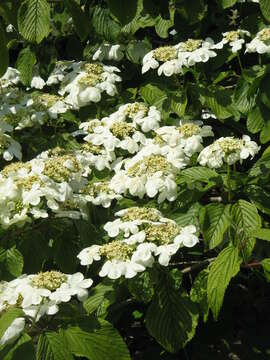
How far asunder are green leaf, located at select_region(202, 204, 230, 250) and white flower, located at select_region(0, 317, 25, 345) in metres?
0.59

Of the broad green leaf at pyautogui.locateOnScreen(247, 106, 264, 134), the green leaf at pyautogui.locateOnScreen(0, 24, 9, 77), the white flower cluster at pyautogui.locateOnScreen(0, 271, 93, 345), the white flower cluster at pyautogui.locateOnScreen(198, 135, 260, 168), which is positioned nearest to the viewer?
the green leaf at pyautogui.locateOnScreen(0, 24, 9, 77)

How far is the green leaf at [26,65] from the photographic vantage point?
269 cm

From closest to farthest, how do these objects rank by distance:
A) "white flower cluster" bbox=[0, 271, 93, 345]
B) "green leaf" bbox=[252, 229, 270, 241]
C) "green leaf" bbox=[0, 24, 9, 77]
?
1. "green leaf" bbox=[0, 24, 9, 77]
2. "white flower cluster" bbox=[0, 271, 93, 345]
3. "green leaf" bbox=[252, 229, 270, 241]

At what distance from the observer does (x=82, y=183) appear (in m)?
1.84

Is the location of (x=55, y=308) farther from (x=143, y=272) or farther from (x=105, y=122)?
(x=105, y=122)

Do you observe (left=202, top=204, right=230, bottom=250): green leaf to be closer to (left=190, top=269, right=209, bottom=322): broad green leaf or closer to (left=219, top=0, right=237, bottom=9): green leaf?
(left=190, top=269, right=209, bottom=322): broad green leaf

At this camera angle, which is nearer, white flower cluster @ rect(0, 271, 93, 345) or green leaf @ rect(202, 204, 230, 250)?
white flower cluster @ rect(0, 271, 93, 345)

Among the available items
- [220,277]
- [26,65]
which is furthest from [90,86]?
[220,277]

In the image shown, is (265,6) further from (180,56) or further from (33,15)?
(33,15)

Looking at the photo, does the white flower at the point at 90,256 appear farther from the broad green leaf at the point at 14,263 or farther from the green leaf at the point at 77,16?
the green leaf at the point at 77,16

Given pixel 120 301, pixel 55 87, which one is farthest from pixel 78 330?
pixel 55 87

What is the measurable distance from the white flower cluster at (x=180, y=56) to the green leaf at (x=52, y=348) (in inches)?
48.0

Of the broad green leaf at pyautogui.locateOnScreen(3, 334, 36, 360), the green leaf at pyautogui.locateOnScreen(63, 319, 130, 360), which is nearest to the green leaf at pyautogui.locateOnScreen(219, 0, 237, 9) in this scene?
the green leaf at pyautogui.locateOnScreen(63, 319, 130, 360)

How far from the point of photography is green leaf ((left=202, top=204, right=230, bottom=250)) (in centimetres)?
164
